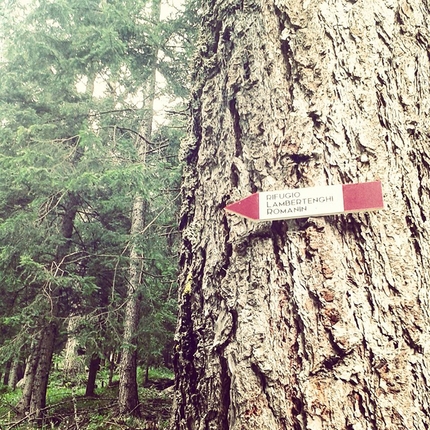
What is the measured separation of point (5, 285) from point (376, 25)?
8.82 meters

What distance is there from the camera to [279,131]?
44.1 inches

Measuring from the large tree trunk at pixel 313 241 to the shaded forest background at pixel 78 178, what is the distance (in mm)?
6076

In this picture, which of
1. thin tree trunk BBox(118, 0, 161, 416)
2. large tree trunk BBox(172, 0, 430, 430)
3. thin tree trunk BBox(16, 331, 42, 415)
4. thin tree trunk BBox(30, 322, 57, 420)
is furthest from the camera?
thin tree trunk BBox(118, 0, 161, 416)

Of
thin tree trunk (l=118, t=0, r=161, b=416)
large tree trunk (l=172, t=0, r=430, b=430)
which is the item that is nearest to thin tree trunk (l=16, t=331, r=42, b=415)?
thin tree trunk (l=118, t=0, r=161, b=416)

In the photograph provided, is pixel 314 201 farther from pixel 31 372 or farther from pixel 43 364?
pixel 31 372

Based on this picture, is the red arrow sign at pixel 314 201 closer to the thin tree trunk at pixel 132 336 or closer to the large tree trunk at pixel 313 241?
the large tree trunk at pixel 313 241

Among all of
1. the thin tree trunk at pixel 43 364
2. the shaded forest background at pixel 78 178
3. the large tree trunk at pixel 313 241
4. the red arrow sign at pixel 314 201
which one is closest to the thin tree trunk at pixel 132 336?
the shaded forest background at pixel 78 178

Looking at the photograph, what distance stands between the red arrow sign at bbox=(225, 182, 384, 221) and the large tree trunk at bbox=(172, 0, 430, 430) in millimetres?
33

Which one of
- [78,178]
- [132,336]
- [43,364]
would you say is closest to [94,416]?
[43,364]

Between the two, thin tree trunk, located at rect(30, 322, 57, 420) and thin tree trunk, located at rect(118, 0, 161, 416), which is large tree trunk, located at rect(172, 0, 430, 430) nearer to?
thin tree trunk, located at rect(118, 0, 161, 416)

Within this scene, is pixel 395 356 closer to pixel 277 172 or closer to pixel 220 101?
pixel 277 172

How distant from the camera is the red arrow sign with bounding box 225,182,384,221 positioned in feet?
3.18

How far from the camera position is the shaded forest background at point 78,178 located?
7.50 meters

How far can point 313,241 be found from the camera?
993mm
